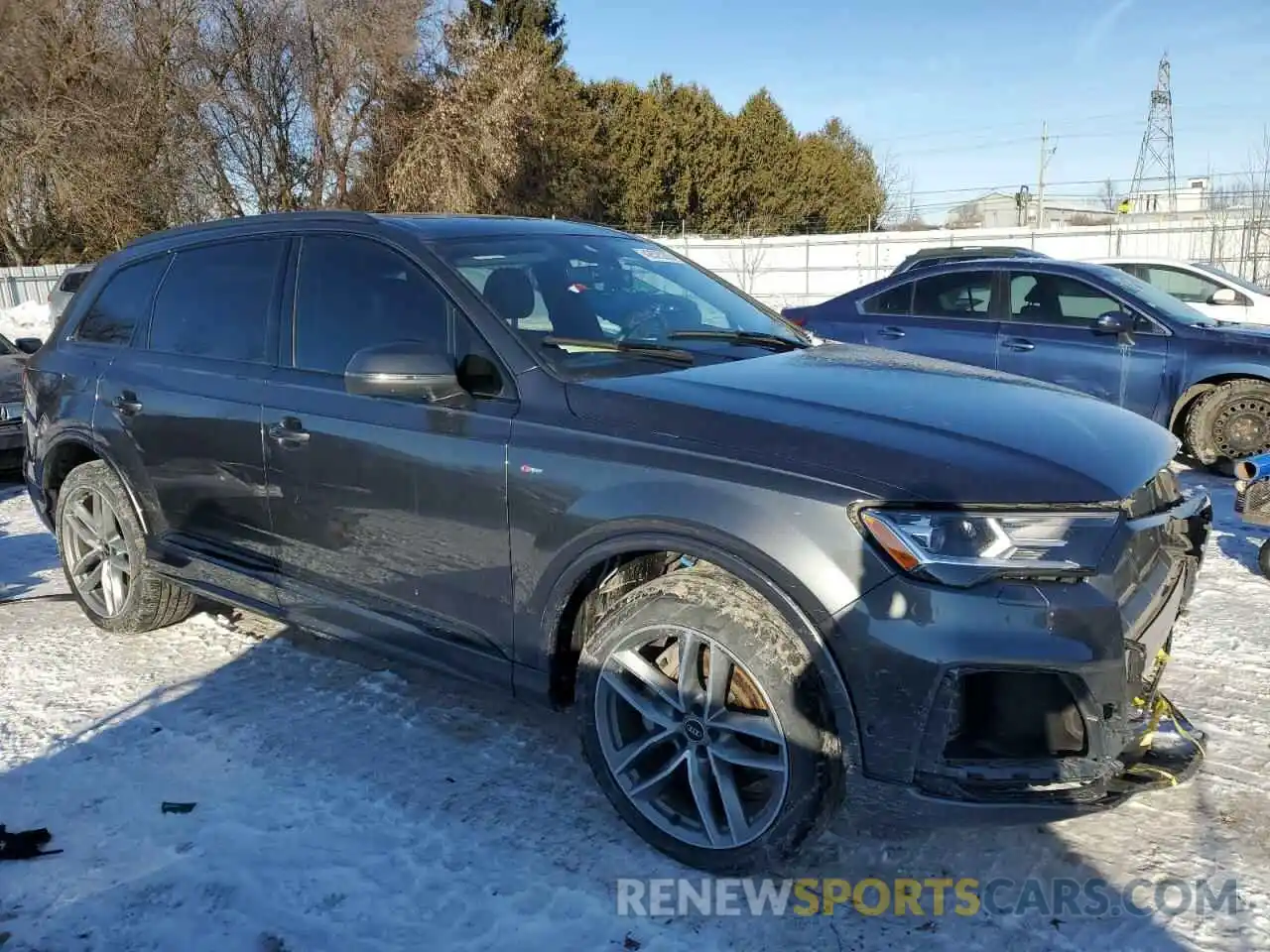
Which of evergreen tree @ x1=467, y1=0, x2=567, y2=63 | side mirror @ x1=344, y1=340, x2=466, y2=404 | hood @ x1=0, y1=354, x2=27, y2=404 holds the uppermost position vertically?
evergreen tree @ x1=467, y1=0, x2=567, y2=63

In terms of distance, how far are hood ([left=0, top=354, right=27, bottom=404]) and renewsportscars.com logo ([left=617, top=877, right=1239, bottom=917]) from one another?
7.70 metres

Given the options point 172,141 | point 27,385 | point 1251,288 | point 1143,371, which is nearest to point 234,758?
point 27,385

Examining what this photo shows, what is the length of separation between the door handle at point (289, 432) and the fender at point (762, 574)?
133cm

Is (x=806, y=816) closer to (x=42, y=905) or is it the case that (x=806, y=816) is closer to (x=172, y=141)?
(x=42, y=905)

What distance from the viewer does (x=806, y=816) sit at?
259 cm

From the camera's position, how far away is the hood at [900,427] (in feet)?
8.01

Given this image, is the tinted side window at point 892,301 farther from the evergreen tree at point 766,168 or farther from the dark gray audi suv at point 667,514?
the evergreen tree at point 766,168

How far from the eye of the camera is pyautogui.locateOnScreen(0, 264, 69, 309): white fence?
25594 millimetres

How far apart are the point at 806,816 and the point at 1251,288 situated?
10372mm

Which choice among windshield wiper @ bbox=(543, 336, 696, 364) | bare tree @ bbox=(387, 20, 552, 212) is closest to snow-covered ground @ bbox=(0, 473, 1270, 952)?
windshield wiper @ bbox=(543, 336, 696, 364)

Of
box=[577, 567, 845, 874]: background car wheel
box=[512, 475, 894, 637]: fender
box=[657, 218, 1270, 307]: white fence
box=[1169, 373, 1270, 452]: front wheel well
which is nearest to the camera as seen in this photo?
box=[512, 475, 894, 637]: fender

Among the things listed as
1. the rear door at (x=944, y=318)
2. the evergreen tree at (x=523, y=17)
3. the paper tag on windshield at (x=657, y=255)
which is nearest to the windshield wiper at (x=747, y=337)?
the paper tag on windshield at (x=657, y=255)

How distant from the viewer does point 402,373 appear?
3031 millimetres

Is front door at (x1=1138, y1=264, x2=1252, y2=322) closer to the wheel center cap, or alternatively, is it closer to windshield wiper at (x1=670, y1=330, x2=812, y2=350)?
windshield wiper at (x1=670, y1=330, x2=812, y2=350)
